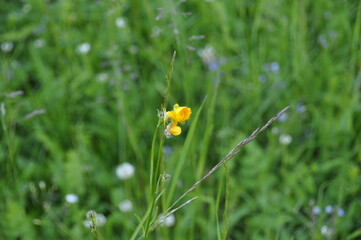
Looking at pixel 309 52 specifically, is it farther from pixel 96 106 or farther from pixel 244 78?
pixel 96 106

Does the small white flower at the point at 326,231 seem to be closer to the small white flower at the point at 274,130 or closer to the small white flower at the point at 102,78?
the small white flower at the point at 274,130

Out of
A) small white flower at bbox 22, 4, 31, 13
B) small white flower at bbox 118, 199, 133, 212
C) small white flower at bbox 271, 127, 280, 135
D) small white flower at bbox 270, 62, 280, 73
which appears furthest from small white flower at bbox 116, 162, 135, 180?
small white flower at bbox 22, 4, 31, 13

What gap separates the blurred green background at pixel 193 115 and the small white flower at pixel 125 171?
→ 0.04 feet

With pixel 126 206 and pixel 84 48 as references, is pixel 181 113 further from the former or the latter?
A: pixel 84 48

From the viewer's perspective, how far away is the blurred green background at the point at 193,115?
1.91m

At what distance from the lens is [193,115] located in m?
2.24

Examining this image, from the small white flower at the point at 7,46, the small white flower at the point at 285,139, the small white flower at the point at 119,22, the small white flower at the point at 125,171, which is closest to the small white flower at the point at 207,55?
the small white flower at the point at 119,22

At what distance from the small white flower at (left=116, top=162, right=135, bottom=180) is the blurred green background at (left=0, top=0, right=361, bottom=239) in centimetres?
1

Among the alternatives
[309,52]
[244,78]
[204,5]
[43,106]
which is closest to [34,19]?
[43,106]

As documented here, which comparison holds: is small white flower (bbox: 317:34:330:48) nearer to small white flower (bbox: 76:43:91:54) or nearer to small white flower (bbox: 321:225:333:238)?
small white flower (bbox: 321:225:333:238)

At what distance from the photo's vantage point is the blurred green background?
1907 millimetres

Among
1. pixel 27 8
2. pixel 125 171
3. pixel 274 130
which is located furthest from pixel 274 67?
pixel 27 8

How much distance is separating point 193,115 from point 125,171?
449 mm

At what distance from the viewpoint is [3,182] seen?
202cm
